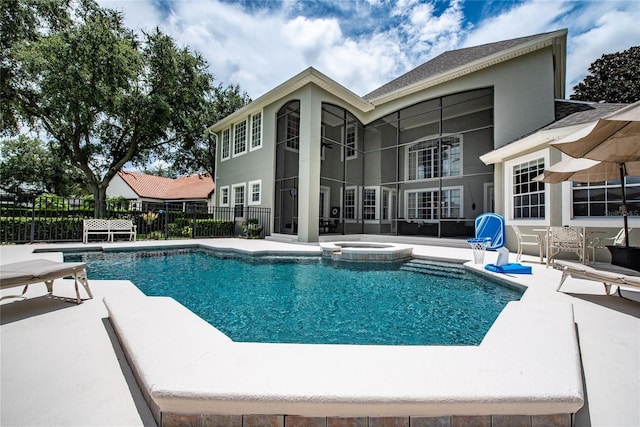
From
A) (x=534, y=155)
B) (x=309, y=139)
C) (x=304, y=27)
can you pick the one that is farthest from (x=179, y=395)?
(x=304, y=27)

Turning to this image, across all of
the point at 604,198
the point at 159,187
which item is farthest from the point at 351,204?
the point at 159,187

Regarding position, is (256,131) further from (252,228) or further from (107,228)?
(107,228)

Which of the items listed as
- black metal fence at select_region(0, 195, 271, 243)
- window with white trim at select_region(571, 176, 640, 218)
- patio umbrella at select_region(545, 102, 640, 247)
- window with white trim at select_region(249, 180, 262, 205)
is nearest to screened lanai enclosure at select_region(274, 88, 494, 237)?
window with white trim at select_region(249, 180, 262, 205)

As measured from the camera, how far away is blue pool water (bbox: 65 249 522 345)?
3.12 meters

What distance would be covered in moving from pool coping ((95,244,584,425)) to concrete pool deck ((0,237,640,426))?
7.7 inches

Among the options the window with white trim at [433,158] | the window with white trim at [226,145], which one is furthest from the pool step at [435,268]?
the window with white trim at [226,145]

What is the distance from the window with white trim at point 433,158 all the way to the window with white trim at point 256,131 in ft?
25.9

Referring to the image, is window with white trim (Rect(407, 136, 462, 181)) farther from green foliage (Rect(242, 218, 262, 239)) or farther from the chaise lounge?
the chaise lounge

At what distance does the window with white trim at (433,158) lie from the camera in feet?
46.0

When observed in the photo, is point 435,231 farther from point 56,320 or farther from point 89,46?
point 89,46

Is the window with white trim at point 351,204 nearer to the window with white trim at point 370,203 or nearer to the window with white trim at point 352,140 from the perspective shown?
the window with white trim at point 370,203

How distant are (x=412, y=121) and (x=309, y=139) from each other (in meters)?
6.54

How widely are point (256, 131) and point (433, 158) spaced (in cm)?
913

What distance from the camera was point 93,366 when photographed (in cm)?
205
